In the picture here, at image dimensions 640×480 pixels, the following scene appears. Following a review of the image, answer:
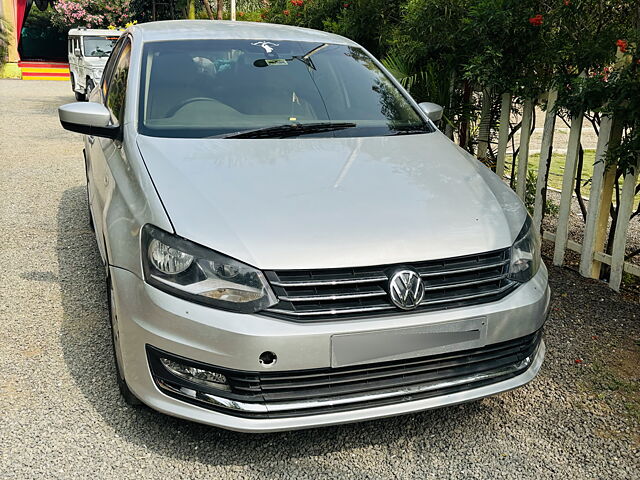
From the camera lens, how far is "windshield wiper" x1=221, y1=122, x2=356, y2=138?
337cm

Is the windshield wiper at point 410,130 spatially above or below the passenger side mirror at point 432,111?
below

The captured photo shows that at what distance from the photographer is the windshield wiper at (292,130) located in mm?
3371

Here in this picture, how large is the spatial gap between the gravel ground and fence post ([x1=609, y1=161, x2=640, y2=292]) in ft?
0.57

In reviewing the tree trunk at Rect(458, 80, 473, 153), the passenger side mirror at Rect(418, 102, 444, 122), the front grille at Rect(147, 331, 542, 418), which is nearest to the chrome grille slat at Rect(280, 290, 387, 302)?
the front grille at Rect(147, 331, 542, 418)

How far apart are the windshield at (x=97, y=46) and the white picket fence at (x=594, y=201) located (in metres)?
12.8

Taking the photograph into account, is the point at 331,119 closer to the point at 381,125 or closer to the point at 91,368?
the point at 381,125

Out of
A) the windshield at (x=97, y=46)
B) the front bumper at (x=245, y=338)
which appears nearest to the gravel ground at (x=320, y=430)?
the front bumper at (x=245, y=338)

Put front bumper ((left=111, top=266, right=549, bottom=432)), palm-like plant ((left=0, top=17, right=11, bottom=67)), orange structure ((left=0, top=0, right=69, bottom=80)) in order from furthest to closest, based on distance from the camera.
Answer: orange structure ((left=0, top=0, right=69, bottom=80)), palm-like plant ((left=0, top=17, right=11, bottom=67)), front bumper ((left=111, top=266, right=549, bottom=432))

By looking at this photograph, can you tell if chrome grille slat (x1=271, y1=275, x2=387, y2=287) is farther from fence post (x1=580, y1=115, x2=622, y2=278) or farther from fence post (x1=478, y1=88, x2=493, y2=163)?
fence post (x1=478, y1=88, x2=493, y2=163)

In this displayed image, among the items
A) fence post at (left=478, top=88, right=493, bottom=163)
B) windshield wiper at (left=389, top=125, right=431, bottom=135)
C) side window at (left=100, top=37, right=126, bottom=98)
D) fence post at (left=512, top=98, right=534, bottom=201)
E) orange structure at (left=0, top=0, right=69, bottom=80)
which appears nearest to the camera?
windshield wiper at (left=389, top=125, right=431, bottom=135)

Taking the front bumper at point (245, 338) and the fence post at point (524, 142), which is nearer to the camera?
the front bumper at point (245, 338)

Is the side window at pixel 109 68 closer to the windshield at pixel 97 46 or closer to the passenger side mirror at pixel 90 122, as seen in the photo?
the passenger side mirror at pixel 90 122

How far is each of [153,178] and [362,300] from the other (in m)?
1.05

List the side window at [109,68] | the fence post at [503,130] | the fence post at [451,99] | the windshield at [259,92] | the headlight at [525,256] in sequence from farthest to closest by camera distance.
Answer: the fence post at [451,99] < the fence post at [503,130] < the side window at [109,68] < the windshield at [259,92] < the headlight at [525,256]
